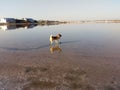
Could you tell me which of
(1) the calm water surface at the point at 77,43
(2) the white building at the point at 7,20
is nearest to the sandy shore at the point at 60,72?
(1) the calm water surface at the point at 77,43

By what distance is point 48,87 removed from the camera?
9.55 meters

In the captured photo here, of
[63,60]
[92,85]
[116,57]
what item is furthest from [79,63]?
[92,85]

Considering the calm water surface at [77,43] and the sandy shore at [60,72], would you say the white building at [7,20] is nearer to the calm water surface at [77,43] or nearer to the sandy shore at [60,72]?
the calm water surface at [77,43]

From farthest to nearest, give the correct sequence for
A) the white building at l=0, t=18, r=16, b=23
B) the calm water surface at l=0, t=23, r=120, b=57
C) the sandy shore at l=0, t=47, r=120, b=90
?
the white building at l=0, t=18, r=16, b=23, the calm water surface at l=0, t=23, r=120, b=57, the sandy shore at l=0, t=47, r=120, b=90

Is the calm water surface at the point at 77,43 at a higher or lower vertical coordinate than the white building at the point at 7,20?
higher

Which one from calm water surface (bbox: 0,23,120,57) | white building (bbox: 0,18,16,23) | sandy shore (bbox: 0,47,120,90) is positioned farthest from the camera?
white building (bbox: 0,18,16,23)

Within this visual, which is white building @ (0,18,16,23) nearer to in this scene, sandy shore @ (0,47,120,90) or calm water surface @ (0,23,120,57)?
calm water surface @ (0,23,120,57)

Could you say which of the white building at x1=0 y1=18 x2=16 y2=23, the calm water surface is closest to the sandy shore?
the calm water surface

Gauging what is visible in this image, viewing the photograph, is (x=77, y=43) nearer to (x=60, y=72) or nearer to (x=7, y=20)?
(x=60, y=72)

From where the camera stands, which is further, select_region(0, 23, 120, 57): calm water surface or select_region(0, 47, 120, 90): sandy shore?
select_region(0, 23, 120, 57): calm water surface

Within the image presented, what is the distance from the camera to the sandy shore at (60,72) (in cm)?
967

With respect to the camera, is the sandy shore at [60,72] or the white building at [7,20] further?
the white building at [7,20]

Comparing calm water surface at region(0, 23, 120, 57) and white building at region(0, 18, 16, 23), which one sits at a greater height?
calm water surface at region(0, 23, 120, 57)

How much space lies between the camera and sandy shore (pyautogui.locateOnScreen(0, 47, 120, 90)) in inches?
381
